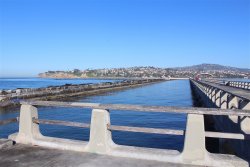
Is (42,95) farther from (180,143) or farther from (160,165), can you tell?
(160,165)

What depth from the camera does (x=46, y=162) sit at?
19.6 ft

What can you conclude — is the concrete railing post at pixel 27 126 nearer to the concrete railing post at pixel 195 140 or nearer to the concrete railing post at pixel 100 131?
the concrete railing post at pixel 100 131

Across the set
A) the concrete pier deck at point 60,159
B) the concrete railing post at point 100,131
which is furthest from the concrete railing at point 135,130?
the concrete pier deck at point 60,159

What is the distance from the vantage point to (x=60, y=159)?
6.16 m

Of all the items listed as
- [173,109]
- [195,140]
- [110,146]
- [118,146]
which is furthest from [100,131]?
[195,140]

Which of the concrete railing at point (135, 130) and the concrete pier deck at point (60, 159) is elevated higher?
the concrete railing at point (135, 130)

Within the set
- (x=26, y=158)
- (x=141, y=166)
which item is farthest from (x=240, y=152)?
(x=26, y=158)

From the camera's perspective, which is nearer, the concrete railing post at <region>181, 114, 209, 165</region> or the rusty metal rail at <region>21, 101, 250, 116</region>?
the rusty metal rail at <region>21, 101, 250, 116</region>

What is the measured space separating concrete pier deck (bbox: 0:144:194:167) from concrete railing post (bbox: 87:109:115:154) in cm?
17

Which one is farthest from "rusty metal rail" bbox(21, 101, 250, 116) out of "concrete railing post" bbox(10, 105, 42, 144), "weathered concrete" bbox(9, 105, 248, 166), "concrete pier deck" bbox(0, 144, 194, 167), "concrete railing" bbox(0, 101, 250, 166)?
"concrete pier deck" bbox(0, 144, 194, 167)

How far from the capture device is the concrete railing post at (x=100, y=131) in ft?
21.2

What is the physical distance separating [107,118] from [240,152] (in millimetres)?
3941

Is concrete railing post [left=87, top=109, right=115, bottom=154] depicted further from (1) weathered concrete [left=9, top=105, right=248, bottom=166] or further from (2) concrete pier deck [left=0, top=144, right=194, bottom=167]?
(2) concrete pier deck [left=0, top=144, right=194, bottom=167]

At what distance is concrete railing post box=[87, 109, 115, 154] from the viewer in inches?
254
